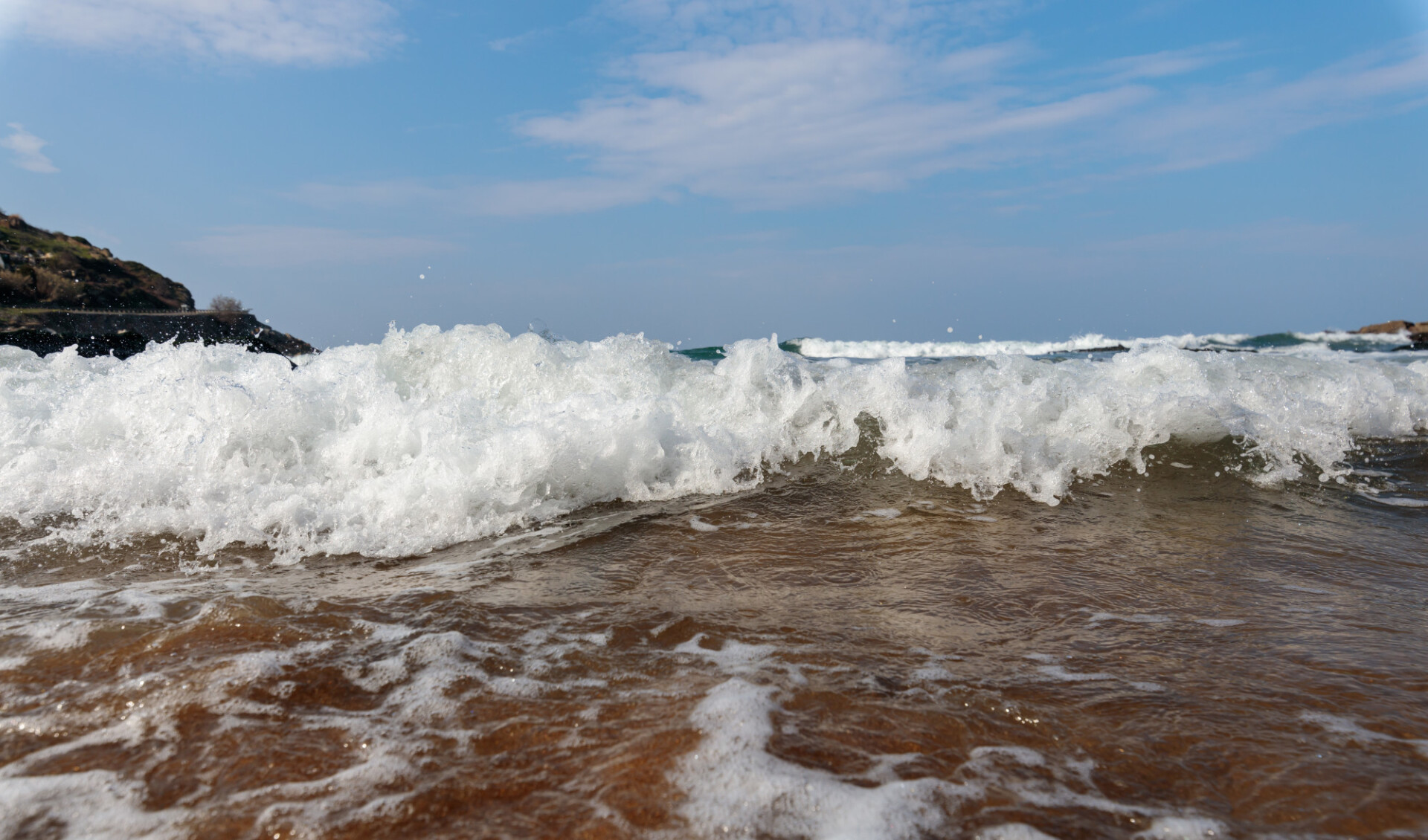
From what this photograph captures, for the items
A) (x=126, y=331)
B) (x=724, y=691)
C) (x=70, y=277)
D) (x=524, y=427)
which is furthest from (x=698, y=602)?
(x=70, y=277)

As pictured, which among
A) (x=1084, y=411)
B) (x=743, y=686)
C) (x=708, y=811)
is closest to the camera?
(x=708, y=811)

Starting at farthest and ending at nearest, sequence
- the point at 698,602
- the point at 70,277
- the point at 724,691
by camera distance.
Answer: the point at 70,277, the point at 698,602, the point at 724,691

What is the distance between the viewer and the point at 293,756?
173 cm

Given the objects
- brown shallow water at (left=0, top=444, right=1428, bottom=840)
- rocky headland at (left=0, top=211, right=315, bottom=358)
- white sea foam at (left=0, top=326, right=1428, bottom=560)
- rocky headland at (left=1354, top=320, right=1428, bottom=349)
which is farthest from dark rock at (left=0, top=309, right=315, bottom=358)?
rocky headland at (left=1354, top=320, right=1428, bottom=349)

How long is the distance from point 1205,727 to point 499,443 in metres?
3.74

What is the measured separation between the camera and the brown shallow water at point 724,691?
1545mm

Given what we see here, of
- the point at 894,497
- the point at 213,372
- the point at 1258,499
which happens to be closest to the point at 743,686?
the point at 894,497

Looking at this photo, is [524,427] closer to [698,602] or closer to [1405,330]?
[698,602]

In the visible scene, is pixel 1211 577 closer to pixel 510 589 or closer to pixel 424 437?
pixel 510 589

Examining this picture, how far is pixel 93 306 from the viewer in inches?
960

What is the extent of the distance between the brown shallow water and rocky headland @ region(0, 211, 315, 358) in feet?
54.2

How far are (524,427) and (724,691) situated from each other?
2.98 meters

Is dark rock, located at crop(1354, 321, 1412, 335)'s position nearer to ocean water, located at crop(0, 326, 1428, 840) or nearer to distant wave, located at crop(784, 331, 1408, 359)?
distant wave, located at crop(784, 331, 1408, 359)

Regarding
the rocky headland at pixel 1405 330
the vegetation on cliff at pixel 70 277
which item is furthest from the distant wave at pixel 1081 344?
the vegetation on cliff at pixel 70 277
